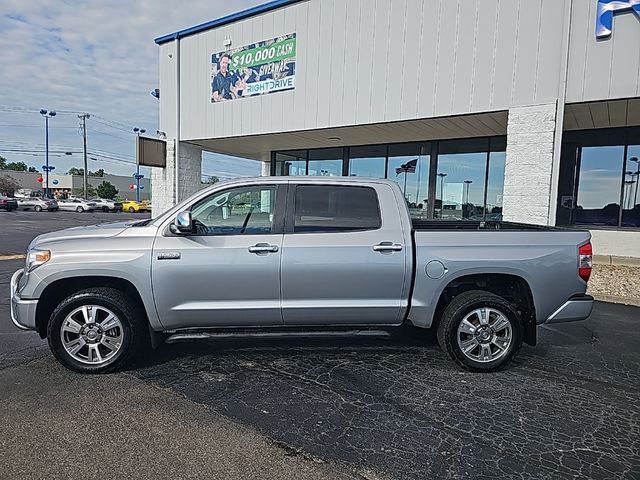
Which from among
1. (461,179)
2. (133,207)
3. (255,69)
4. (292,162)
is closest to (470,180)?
(461,179)

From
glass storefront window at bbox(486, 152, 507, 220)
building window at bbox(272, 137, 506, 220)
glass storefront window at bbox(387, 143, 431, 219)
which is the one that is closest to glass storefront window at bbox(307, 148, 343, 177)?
building window at bbox(272, 137, 506, 220)

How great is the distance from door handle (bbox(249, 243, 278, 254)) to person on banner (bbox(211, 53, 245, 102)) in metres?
11.2

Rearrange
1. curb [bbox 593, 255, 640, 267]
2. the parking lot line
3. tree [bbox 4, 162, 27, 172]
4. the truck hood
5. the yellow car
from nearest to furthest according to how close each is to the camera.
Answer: the truck hood
curb [bbox 593, 255, 640, 267]
the parking lot line
the yellow car
tree [bbox 4, 162, 27, 172]

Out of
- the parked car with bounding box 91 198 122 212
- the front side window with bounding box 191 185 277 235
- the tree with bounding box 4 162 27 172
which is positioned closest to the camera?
the front side window with bounding box 191 185 277 235

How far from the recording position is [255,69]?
13984 millimetres

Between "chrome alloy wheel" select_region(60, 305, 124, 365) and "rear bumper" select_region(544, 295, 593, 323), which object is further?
"rear bumper" select_region(544, 295, 593, 323)

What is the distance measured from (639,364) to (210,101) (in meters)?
13.7

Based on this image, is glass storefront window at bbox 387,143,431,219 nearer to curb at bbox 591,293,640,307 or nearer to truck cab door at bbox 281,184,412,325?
curb at bbox 591,293,640,307

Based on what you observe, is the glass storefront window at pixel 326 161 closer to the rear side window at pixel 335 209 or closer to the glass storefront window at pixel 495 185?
the glass storefront window at pixel 495 185

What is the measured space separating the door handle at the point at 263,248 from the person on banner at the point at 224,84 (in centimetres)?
1118

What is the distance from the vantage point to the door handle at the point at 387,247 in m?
4.33

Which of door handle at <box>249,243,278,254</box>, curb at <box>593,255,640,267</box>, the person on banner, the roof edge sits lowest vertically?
curb at <box>593,255,640,267</box>

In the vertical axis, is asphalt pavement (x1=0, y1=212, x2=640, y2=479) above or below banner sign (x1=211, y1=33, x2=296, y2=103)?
below

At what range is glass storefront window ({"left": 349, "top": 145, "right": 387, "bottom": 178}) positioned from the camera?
Answer: 650 inches
